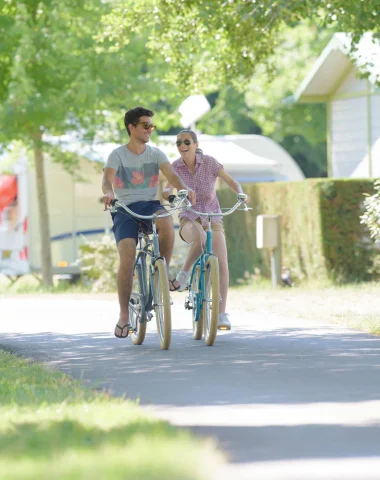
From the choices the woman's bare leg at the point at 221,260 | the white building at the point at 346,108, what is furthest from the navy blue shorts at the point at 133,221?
the white building at the point at 346,108

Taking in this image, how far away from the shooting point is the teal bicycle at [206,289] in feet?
31.9

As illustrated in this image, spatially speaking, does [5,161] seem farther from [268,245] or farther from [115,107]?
[268,245]

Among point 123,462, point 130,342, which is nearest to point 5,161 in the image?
point 130,342

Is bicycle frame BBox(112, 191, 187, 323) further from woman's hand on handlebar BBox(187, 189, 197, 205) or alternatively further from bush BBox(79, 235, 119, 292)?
bush BBox(79, 235, 119, 292)

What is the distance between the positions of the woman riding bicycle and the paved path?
1.68 feet

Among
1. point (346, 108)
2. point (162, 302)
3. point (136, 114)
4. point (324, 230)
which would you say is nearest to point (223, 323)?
point (162, 302)

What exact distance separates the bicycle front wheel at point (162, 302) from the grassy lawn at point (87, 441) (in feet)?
6.38

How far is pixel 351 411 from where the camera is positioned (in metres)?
6.56

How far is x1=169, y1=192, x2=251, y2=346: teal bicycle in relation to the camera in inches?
383

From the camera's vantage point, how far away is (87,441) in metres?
5.56

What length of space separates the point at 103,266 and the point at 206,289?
1224 centimetres

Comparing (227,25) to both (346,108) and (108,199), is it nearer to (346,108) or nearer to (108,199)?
(108,199)

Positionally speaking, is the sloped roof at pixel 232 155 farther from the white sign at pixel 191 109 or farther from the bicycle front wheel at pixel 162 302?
the bicycle front wheel at pixel 162 302

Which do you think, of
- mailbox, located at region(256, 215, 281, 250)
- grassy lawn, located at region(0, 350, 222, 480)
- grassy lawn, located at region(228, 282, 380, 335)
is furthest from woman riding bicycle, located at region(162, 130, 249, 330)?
mailbox, located at region(256, 215, 281, 250)
